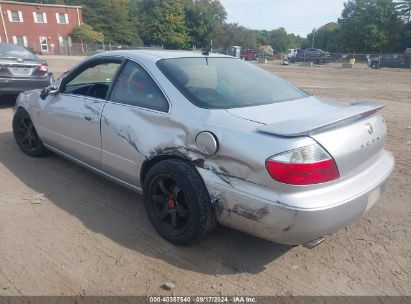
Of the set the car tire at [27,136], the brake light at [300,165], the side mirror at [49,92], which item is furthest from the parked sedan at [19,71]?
the brake light at [300,165]

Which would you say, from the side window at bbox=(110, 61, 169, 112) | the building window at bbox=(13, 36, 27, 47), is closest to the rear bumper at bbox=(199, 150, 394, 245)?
the side window at bbox=(110, 61, 169, 112)

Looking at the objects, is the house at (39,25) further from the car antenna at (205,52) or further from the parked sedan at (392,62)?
the car antenna at (205,52)

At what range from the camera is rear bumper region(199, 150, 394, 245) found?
7.47 ft

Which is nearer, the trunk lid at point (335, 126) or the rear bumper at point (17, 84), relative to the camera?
the trunk lid at point (335, 126)

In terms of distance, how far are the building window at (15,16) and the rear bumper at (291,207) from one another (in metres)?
55.2

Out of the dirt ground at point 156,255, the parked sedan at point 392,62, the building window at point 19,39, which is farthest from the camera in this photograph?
the building window at point 19,39

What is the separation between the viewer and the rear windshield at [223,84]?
9.53ft

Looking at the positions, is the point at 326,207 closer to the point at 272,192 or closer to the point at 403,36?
the point at 272,192

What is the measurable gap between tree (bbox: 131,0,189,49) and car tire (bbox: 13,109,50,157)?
213 feet

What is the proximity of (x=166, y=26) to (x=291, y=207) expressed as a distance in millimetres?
71073

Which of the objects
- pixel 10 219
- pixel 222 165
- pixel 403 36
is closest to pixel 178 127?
pixel 222 165

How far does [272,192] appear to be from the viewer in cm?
233

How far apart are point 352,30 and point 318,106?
63761 mm

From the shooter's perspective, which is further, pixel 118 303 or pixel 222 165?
pixel 222 165
